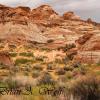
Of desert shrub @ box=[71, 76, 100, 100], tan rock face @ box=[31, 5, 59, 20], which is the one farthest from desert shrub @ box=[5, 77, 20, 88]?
tan rock face @ box=[31, 5, 59, 20]

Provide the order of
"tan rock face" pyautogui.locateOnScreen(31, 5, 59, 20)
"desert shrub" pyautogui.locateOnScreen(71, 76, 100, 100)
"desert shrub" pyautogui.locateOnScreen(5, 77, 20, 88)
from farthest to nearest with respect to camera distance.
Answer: "tan rock face" pyautogui.locateOnScreen(31, 5, 59, 20), "desert shrub" pyautogui.locateOnScreen(5, 77, 20, 88), "desert shrub" pyautogui.locateOnScreen(71, 76, 100, 100)

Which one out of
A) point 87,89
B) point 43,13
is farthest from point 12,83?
point 43,13

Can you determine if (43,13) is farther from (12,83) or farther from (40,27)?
(12,83)

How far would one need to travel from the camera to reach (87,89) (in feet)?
43.5

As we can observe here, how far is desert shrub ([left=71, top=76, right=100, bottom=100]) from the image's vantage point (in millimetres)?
12642

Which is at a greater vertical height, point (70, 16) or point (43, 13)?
point (43, 13)

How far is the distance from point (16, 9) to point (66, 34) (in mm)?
15808

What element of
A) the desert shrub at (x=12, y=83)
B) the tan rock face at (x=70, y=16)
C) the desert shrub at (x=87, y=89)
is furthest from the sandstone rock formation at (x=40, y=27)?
the desert shrub at (x=87, y=89)

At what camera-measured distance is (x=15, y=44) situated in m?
68.7

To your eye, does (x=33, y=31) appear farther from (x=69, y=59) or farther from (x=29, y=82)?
(x=29, y=82)

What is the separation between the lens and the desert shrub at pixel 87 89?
12.6m

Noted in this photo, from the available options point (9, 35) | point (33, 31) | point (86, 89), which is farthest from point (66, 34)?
point (86, 89)

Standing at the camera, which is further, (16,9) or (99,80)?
(16,9)

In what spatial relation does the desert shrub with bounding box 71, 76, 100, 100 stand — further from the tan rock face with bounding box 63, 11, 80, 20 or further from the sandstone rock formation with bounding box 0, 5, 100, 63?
the tan rock face with bounding box 63, 11, 80, 20
